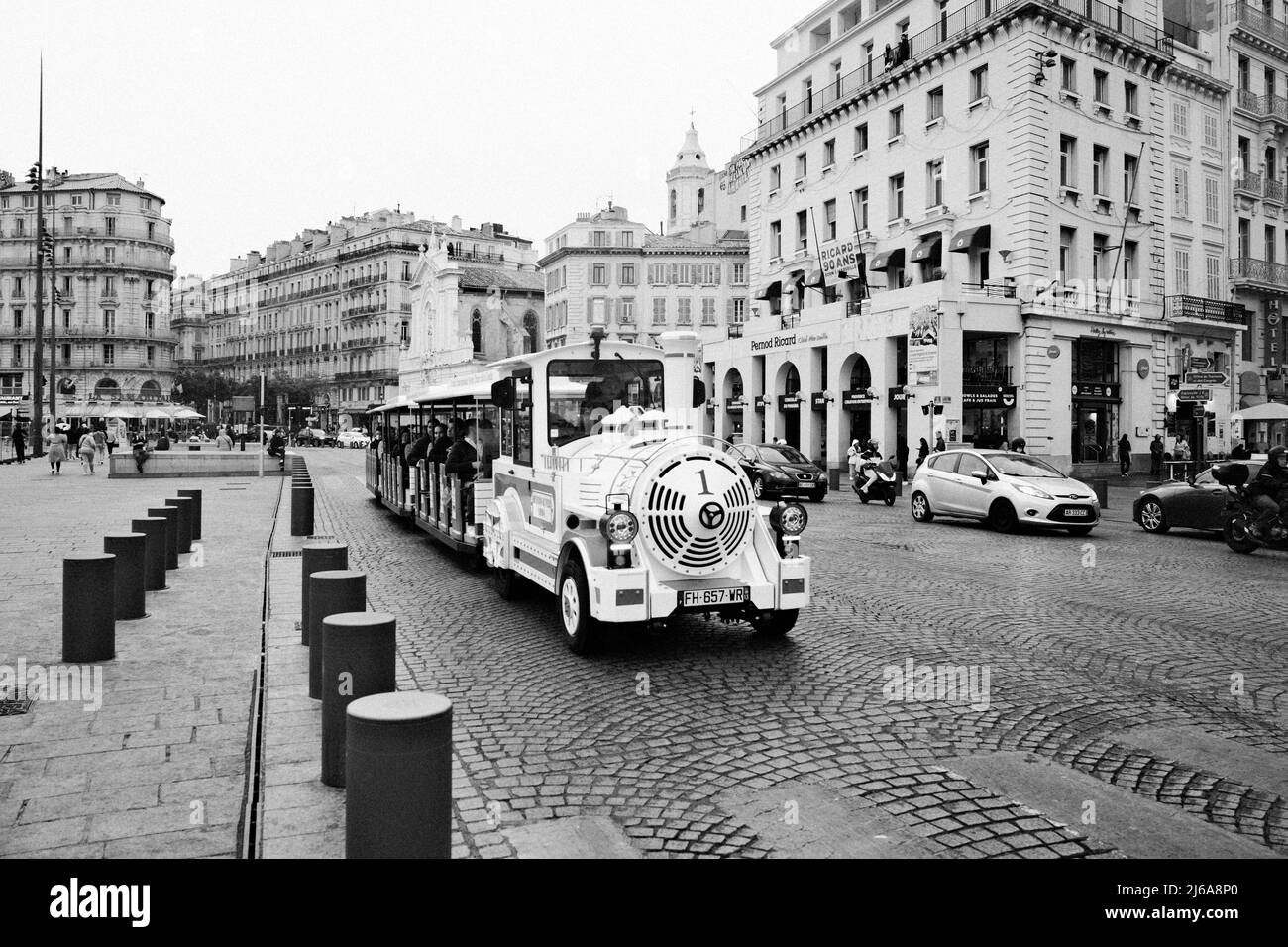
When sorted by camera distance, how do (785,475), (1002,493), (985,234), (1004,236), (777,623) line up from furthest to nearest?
(985,234), (1004,236), (785,475), (1002,493), (777,623)

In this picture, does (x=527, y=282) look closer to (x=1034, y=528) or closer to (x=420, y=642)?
(x=1034, y=528)

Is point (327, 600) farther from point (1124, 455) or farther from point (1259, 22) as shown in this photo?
point (1259, 22)

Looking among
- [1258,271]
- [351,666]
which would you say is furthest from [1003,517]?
[1258,271]

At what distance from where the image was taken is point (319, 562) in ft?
27.1

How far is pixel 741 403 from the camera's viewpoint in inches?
1816

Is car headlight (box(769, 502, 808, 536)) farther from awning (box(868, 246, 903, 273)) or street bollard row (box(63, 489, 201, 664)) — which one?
awning (box(868, 246, 903, 273))

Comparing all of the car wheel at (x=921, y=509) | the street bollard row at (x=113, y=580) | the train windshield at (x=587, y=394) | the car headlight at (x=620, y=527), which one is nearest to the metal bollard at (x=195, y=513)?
the street bollard row at (x=113, y=580)

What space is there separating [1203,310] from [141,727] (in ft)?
137

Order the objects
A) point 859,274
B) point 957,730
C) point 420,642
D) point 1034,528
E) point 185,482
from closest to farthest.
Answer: point 957,730 < point 420,642 < point 1034,528 < point 185,482 < point 859,274

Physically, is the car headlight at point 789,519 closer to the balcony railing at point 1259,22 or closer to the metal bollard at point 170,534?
the metal bollard at point 170,534

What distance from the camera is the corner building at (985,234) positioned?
33469 millimetres

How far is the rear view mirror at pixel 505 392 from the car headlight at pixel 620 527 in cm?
294
